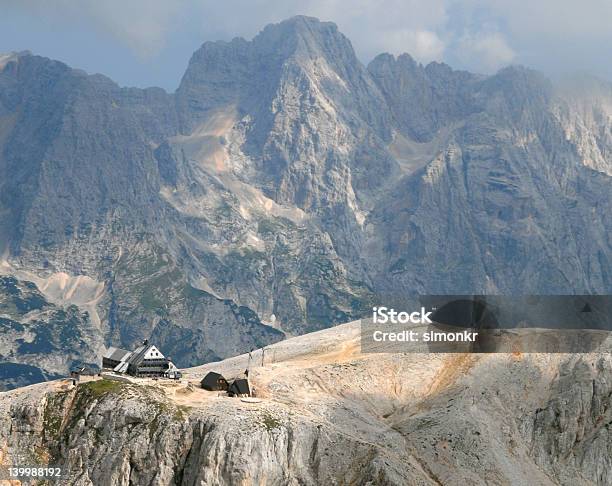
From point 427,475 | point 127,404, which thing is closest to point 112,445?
point 127,404

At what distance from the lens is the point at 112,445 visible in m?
175

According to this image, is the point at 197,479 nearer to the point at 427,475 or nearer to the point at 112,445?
the point at 112,445

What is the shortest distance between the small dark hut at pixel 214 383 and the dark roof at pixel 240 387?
4555 millimetres

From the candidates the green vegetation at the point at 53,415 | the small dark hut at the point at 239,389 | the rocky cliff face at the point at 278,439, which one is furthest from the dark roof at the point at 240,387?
the green vegetation at the point at 53,415

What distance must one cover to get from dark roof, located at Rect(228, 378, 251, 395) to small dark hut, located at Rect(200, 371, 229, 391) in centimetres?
455

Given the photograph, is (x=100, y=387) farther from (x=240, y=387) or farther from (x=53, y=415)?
(x=240, y=387)

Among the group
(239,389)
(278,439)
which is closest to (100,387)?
(239,389)

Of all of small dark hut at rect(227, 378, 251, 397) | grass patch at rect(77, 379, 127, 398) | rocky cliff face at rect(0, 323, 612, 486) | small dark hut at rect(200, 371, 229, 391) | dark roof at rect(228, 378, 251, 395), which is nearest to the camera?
rocky cliff face at rect(0, 323, 612, 486)

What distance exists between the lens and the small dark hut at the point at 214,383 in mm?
194250

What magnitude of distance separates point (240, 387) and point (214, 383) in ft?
26.2

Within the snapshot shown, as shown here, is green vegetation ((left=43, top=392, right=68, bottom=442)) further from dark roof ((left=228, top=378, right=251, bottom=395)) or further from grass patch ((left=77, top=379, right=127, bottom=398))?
dark roof ((left=228, top=378, right=251, bottom=395))

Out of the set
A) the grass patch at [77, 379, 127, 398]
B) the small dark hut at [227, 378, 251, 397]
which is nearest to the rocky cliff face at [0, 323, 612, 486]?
the grass patch at [77, 379, 127, 398]

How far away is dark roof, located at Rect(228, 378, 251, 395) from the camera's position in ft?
618

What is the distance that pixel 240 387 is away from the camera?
188875mm
